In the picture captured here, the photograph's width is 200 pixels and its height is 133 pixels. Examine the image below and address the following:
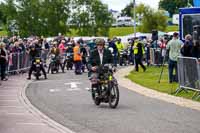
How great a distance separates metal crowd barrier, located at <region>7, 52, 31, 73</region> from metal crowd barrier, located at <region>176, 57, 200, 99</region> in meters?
13.4

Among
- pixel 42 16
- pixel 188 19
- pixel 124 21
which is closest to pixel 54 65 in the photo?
pixel 188 19

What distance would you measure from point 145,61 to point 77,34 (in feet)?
140

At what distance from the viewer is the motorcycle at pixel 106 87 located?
1697 centimetres

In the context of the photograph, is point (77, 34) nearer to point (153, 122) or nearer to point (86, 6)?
point (86, 6)

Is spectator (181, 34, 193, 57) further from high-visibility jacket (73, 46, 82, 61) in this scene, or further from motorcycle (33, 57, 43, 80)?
high-visibility jacket (73, 46, 82, 61)

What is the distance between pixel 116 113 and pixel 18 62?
59.9 ft

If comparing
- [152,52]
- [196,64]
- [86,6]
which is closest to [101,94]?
[196,64]

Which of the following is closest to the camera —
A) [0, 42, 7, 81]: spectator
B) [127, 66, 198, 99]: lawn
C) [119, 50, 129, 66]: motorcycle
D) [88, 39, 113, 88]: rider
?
[88, 39, 113, 88]: rider

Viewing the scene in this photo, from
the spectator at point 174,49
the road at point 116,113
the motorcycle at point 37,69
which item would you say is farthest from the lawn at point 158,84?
the motorcycle at point 37,69

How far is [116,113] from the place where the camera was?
15992 millimetres

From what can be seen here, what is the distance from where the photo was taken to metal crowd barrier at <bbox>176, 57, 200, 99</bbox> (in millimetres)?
19109

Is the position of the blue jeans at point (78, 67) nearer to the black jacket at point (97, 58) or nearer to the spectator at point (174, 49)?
the spectator at point (174, 49)

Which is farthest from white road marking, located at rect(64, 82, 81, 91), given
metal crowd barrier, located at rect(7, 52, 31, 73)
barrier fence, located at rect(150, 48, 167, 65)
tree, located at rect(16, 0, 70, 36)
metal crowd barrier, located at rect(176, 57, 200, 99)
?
tree, located at rect(16, 0, 70, 36)

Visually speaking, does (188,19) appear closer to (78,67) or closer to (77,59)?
(78,67)
